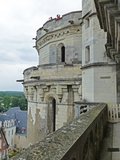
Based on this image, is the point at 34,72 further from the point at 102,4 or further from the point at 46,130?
the point at 102,4

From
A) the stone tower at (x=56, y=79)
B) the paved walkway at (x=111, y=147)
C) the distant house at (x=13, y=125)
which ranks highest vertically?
the stone tower at (x=56, y=79)

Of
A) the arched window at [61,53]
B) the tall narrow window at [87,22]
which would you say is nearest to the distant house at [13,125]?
the arched window at [61,53]

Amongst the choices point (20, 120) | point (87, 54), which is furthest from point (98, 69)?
point (20, 120)

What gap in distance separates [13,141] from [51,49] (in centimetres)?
3468

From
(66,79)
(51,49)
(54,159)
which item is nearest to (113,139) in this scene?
(54,159)

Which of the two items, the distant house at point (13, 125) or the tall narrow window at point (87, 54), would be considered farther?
the distant house at point (13, 125)

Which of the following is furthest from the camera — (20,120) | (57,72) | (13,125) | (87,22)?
(20,120)

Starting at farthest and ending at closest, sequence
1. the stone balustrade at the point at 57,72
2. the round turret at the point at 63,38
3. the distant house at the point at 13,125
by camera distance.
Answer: the distant house at the point at 13,125
the round turret at the point at 63,38
the stone balustrade at the point at 57,72

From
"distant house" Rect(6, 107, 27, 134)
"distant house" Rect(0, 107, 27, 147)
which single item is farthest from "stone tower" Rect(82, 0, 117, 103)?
"distant house" Rect(6, 107, 27, 134)

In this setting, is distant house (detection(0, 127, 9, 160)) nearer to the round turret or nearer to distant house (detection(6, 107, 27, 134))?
distant house (detection(6, 107, 27, 134))

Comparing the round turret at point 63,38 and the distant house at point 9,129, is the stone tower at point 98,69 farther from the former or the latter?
the distant house at point 9,129

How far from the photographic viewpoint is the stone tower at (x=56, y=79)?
15.8 m

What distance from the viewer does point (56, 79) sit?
16.1m

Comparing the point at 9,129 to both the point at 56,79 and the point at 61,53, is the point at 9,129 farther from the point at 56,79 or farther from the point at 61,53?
the point at 56,79
